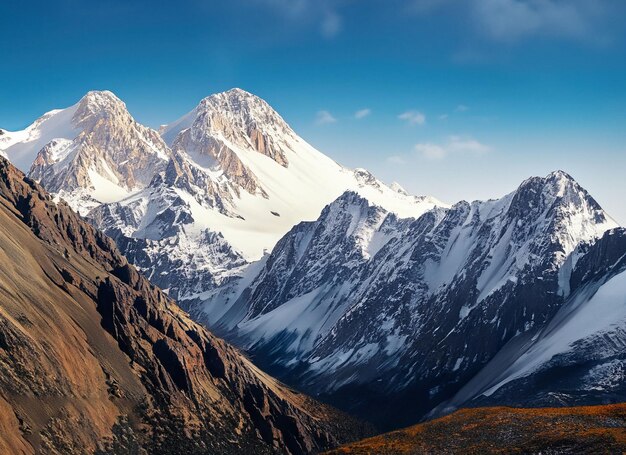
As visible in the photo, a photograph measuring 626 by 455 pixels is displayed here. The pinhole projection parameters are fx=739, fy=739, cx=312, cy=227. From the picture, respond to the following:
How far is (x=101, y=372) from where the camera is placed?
144375 millimetres

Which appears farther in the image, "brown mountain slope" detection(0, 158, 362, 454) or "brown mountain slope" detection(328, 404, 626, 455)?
"brown mountain slope" detection(0, 158, 362, 454)

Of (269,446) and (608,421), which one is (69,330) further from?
(608,421)

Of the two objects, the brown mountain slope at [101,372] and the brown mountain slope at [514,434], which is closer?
the brown mountain slope at [514,434]

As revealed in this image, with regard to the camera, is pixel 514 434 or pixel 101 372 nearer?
pixel 514 434

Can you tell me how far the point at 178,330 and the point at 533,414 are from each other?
107159mm

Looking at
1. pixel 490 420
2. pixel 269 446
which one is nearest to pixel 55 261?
pixel 269 446

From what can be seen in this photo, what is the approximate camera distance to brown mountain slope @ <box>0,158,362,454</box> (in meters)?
122

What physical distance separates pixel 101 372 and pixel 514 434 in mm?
83857

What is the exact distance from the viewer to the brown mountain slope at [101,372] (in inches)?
4793

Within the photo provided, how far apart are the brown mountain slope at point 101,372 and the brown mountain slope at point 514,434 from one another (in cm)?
4885

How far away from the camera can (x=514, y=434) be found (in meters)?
93.9

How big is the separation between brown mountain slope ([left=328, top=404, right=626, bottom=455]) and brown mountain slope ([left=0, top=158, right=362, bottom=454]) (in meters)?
48.9

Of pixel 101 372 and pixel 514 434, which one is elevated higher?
pixel 101 372

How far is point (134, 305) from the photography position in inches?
7047
